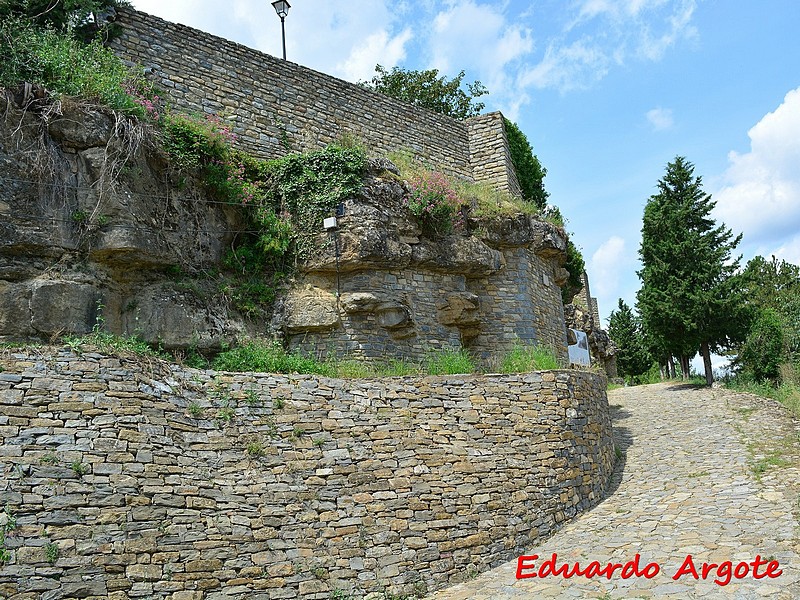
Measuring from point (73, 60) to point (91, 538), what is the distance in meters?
7.14

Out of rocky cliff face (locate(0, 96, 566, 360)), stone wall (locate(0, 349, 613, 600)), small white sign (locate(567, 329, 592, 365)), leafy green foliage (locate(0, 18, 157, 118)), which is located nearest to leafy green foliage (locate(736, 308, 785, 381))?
small white sign (locate(567, 329, 592, 365))

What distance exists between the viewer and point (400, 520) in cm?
780

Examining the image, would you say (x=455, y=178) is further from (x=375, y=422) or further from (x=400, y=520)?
(x=400, y=520)

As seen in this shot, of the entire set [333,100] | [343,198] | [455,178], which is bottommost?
[343,198]

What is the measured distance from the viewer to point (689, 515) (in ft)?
29.6

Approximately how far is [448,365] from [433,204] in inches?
129

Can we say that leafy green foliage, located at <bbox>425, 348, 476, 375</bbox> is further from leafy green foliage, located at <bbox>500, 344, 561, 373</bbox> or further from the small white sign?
the small white sign

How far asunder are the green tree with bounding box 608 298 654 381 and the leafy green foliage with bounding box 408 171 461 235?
1987 centimetres

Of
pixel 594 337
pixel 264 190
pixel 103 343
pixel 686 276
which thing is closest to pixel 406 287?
pixel 264 190

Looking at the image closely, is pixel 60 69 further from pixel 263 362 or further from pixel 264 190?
pixel 263 362

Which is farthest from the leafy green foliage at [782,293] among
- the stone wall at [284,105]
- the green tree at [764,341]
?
the stone wall at [284,105]

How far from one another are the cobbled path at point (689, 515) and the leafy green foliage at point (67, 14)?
10.3 metres

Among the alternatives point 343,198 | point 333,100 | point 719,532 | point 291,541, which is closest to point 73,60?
point 343,198

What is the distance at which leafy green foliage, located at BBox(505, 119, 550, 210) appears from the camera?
16656 mm
